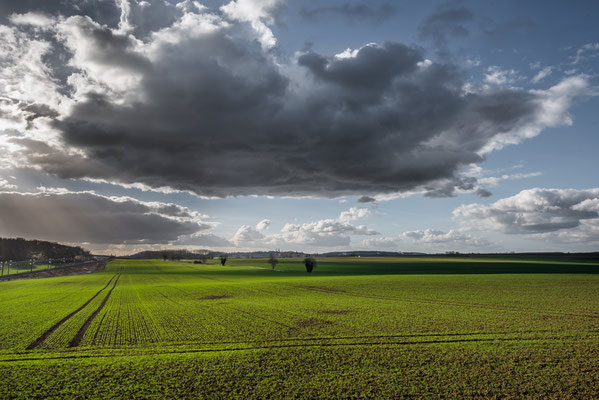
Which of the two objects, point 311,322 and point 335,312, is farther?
point 335,312

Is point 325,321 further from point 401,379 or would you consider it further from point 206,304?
point 206,304

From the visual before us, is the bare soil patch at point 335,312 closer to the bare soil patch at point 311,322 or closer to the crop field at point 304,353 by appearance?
the crop field at point 304,353

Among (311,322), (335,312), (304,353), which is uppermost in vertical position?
(304,353)

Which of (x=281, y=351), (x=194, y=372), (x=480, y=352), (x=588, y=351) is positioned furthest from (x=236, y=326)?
(x=588, y=351)

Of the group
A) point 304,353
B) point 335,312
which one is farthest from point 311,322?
point 304,353

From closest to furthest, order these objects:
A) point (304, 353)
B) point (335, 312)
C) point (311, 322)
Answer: point (304, 353)
point (311, 322)
point (335, 312)

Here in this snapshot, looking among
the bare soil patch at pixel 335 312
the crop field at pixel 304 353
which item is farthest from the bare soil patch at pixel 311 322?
the bare soil patch at pixel 335 312

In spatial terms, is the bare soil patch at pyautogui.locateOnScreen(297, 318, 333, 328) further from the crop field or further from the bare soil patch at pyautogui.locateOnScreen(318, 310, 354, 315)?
the bare soil patch at pyautogui.locateOnScreen(318, 310, 354, 315)

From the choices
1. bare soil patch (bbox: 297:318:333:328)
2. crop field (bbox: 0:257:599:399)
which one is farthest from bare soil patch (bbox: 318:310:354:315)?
bare soil patch (bbox: 297:318:333:328)

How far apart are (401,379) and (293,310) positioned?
57.7 feet

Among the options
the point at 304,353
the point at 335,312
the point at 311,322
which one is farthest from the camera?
the point at 335,312

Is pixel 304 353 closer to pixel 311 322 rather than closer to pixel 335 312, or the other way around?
pixel 311 322

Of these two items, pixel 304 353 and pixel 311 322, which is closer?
pixel 304 353

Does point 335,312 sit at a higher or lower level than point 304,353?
lower
